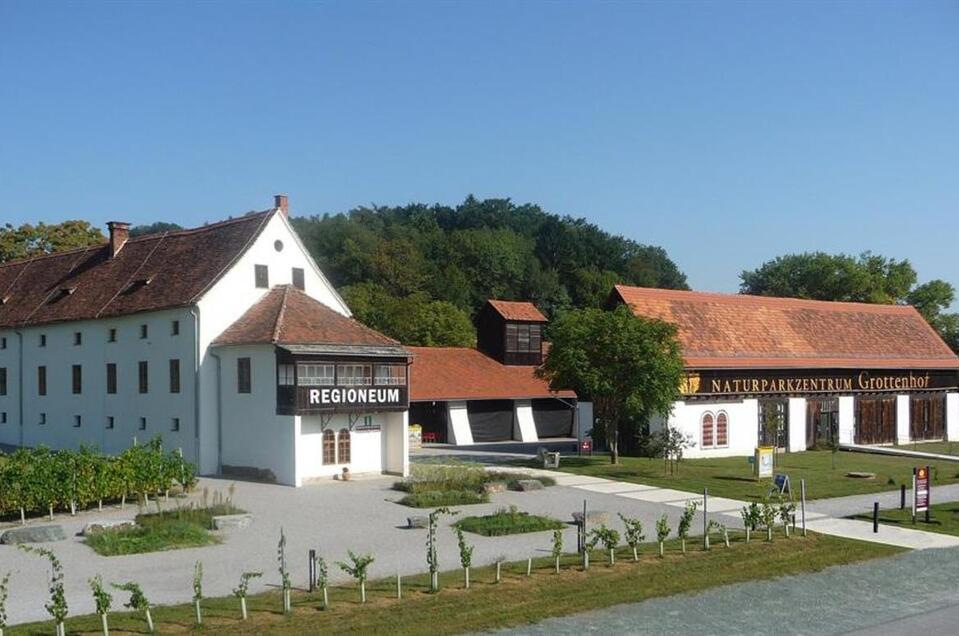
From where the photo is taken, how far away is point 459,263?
95438mm

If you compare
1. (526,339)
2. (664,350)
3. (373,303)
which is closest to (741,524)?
(664,350)

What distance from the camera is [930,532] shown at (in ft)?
81.2

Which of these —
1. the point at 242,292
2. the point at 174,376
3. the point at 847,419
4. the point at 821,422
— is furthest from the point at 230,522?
the point at 847,419

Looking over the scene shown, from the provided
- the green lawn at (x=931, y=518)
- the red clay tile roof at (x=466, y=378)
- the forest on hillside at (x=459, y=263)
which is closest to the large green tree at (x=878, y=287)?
the forest on hillside at (x=459, y=263)

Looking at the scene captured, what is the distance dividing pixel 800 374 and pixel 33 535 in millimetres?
36185

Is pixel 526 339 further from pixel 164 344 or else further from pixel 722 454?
pixel 164 344

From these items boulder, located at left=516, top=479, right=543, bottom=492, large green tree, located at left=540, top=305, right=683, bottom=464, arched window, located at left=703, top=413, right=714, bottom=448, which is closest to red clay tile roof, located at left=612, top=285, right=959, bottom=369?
arched window, located at left=703, top=413, right=714, bottom=448

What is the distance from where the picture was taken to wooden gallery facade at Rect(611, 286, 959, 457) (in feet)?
147

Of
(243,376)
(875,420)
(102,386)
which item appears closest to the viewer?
(243,376)

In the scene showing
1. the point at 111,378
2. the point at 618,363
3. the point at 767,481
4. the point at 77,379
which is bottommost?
the point at 767,481

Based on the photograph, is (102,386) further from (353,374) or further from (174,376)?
(353,374)

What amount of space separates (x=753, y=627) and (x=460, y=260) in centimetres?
8086

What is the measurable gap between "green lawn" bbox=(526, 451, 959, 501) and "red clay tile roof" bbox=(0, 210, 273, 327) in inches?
615

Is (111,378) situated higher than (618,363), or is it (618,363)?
(618,363)
